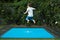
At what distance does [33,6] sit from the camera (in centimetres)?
1459

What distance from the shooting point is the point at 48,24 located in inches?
541

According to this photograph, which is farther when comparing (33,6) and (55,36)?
(33,6)

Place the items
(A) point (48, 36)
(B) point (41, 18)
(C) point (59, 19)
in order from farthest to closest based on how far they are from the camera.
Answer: (B) point (41, 18) < (C) point (59, 19) < (A) point (48, 36)

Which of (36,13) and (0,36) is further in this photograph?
(36,13)

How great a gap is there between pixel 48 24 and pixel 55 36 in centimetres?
→ 351

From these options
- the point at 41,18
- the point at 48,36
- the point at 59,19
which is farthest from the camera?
the point at 41,18

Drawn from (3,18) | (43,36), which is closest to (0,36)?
(43,36)

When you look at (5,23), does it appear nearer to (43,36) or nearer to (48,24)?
(48,24)

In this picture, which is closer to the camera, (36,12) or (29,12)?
(29,12)

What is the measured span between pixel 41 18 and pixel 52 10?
Answer: 85 centimetres

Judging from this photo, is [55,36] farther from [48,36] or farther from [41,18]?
[41,18]

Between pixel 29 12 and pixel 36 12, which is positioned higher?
pixel 29 12

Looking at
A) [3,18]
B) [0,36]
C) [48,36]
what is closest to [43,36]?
[48,36]

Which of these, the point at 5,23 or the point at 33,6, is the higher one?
A: the point at 33,6
